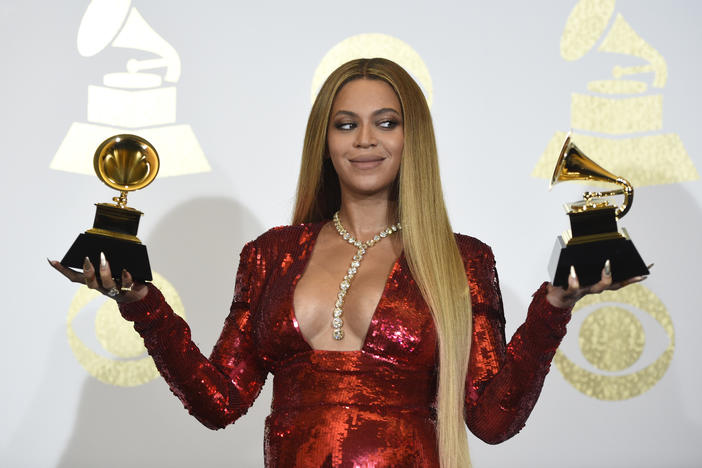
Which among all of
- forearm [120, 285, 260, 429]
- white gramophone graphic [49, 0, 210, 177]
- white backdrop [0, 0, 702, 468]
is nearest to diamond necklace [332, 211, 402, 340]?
forearm [120, 285, 260, 429]

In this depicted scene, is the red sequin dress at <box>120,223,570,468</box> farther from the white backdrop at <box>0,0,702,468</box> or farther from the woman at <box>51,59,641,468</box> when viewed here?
the white backdrop at <box>0,0,702,468</box>

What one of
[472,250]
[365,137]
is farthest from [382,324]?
[365,137]

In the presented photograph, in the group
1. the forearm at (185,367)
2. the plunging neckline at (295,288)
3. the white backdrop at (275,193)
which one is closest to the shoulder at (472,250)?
the plunging neckline at (295,288)

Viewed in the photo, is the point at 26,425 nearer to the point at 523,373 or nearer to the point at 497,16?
the point at 523,373

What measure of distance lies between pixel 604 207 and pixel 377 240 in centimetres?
56

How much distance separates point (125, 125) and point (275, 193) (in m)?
0.51

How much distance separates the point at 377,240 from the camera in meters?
1.92

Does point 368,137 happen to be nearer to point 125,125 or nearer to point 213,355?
point 213,355

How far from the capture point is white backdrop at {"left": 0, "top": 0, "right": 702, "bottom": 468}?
2676 mm

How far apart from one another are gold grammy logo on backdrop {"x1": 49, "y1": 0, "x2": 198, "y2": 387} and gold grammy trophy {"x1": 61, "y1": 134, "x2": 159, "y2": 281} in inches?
39.7

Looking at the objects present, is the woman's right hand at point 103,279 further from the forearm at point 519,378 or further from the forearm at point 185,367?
the forearm at point 519,378

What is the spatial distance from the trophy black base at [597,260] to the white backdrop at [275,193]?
4.14 feet

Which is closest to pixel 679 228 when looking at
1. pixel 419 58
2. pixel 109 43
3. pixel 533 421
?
pixel 533 421

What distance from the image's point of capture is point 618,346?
276 centimetres
